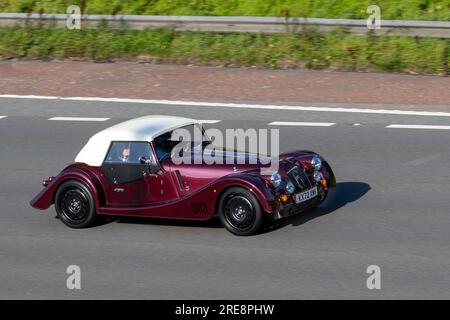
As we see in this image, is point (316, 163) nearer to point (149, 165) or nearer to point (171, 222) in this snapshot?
point (171, 222)

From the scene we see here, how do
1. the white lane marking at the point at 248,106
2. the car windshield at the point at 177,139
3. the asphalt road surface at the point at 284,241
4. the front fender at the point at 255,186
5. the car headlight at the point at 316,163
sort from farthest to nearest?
the white lane marking at the point at 248,106
the car headlight at the point at 316,163
the car windshield at the point at 177,139
the front fender at the point at 255,186
the asphalt road surface at the point at 284,241

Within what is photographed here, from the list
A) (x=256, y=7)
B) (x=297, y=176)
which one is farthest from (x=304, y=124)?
(x=256, y=7)

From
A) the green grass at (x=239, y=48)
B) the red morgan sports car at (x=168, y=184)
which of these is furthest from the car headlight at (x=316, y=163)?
the green grass at (x=239, y=48)

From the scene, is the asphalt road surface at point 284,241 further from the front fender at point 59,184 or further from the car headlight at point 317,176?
the car headlight at point 317,176

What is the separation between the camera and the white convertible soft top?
1229 cm

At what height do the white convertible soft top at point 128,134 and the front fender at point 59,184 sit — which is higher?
the white convertible soft top at point 128,134

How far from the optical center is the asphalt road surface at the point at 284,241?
10.4 meters

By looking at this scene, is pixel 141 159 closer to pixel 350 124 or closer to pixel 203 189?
pixel 203 189

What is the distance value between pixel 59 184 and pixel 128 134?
108cm

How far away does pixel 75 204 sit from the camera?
40.8 feet

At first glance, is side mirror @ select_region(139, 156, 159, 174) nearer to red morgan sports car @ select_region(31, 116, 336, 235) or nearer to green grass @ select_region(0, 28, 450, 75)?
red morgan sports car @ select_region(31, 116, 336, 235)

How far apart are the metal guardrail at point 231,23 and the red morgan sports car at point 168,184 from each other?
7234 millimetres

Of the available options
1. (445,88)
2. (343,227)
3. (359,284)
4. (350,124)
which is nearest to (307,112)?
(350,124)

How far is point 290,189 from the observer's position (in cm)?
1167
